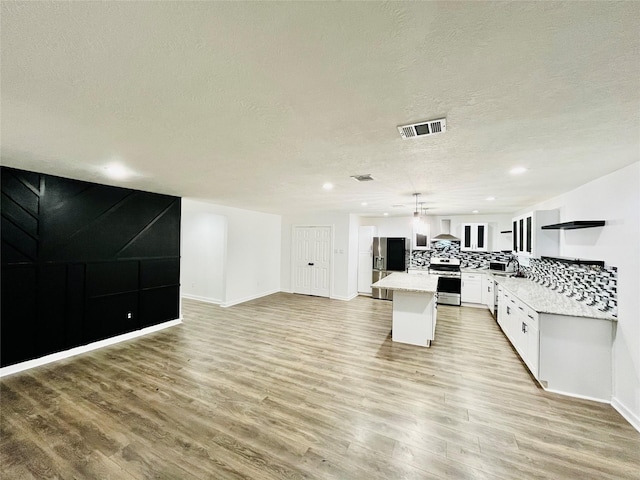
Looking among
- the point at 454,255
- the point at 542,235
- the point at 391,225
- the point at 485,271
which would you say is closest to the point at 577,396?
the point at 542,235

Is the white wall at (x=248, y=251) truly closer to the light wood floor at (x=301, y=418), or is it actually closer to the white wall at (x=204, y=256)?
the white wall at (x=204, y=256)

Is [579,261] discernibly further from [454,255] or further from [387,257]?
[387,257]

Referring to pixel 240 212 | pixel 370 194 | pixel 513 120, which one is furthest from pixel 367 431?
pixel 240 212

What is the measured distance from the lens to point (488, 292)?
629 centimetres

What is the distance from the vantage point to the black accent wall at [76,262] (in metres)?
3.21

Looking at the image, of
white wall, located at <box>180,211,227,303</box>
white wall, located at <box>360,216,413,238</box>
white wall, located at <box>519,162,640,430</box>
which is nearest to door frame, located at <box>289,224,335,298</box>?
white wall, located at <box>360,216,413,238</box>

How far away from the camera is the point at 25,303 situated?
328 centimetres

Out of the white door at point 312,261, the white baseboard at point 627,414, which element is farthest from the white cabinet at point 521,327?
the white door at point 312,261

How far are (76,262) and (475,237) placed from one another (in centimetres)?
813

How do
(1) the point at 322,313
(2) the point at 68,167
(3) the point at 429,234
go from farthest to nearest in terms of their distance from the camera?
(3) the point at 429,234 < (1) the point at 322,313 < (2) the point at 68,167

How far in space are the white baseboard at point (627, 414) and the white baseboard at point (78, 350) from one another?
6.18 metres

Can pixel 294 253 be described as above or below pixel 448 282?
above

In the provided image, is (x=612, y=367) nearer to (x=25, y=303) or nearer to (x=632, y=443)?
(x=632, y=443)

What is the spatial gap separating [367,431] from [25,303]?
425cm
